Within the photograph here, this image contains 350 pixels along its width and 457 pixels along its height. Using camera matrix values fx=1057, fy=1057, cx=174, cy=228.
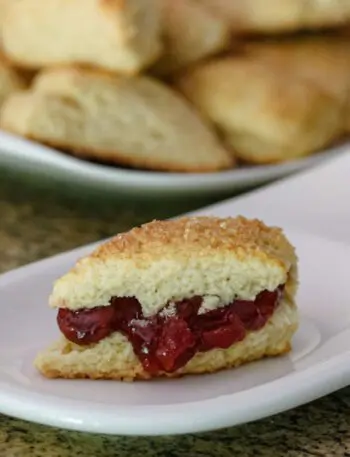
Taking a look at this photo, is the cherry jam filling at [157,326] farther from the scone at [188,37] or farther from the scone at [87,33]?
the scone at [188,37]

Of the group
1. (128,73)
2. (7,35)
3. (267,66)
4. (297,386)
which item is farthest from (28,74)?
(297,386)

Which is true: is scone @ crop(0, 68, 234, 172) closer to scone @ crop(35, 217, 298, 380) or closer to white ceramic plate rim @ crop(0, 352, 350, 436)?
scone @ crop(35, 217, 298, 380)

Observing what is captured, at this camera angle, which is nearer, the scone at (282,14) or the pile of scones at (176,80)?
the pile of scones at (176,80)

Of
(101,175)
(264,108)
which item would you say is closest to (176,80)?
(264,108)


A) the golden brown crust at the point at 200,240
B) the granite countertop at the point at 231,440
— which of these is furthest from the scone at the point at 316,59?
the granite countertop at the point at 231,440

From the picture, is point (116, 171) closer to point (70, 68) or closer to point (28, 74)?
point (70, 68)

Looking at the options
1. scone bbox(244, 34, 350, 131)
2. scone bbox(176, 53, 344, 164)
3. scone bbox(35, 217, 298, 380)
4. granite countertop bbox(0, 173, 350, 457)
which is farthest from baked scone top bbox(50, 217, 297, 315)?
scone bbox(244, 34, 350, 131)
